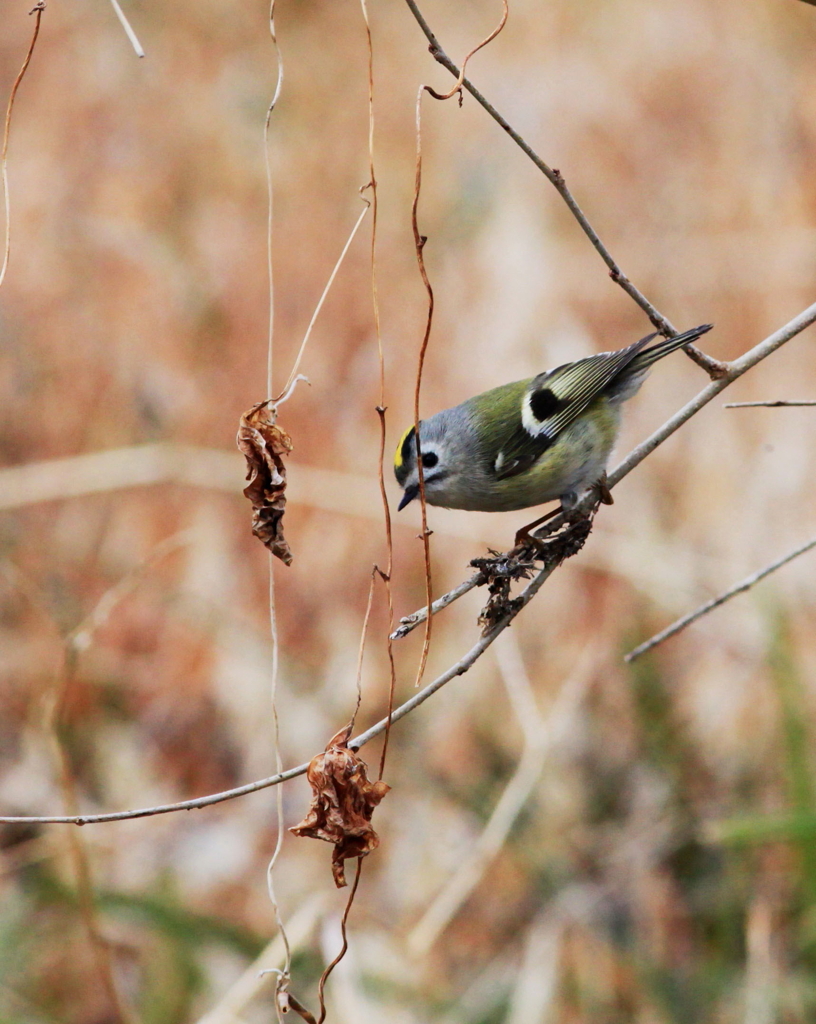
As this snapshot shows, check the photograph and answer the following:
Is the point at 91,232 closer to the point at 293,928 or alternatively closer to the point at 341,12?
the point at 341,12

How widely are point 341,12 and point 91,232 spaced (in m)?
2.89

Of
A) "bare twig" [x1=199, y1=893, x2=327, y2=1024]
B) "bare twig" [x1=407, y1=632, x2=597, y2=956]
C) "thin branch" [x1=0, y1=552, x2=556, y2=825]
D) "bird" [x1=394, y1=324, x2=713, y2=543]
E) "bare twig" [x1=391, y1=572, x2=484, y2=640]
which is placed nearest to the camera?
"thin branch" [x1=0, y1=552, x2=556, y2=825]

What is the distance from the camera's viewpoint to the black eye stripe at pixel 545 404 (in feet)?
9.86

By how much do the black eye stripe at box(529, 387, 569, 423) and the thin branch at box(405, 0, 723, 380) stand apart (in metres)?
1.20

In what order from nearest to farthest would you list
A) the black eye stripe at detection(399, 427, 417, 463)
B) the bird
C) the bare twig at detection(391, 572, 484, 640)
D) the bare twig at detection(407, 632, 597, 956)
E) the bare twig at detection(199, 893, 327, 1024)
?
the bare twig at detection(391, 572, 484, 640) → the bare twig at detection(199, 893, 327, 1024) → the bird → the black eye stripe at detection(399, 427, 417, 463) → the bare twig at detection(407, 632, 597, 956)

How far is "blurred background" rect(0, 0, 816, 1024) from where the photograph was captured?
3.90m

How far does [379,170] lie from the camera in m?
7.14

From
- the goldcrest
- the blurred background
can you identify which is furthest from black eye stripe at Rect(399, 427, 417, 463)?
the blurred background

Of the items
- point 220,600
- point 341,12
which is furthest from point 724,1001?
point 341,12

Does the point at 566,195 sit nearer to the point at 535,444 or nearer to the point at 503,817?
the point at 535,444

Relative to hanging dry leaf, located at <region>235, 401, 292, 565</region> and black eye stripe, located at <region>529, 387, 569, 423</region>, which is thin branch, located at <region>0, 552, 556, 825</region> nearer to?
hanging dry leaf, located at <region>235, 401, 292, 565</region>

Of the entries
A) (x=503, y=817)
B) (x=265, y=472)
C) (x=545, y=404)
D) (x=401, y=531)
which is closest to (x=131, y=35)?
(x=265, y=472)

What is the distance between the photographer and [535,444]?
2.98 metres

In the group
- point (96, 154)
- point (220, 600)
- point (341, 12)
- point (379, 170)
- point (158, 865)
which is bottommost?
point (158, 865)
